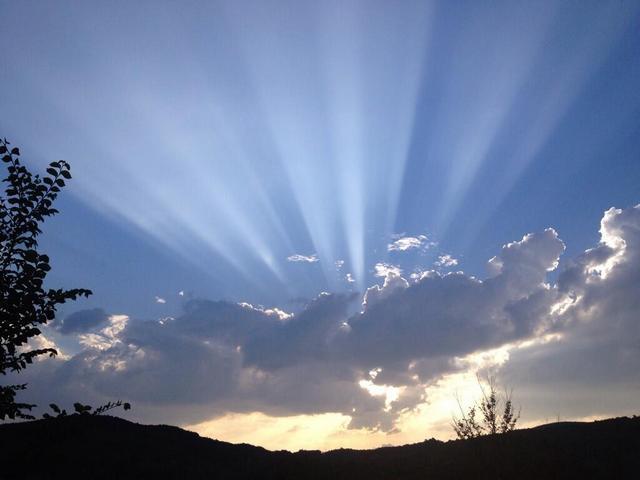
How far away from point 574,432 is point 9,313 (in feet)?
72.7

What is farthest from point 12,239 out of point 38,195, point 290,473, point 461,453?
point 461,453

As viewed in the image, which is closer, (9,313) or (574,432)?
(9,313)

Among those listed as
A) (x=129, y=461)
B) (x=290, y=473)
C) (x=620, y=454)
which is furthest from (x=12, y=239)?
(x=620, y=454)

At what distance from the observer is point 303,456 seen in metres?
21.8

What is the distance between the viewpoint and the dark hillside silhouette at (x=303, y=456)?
18.2 m

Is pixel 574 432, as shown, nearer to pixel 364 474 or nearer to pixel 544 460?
pixel 544 460

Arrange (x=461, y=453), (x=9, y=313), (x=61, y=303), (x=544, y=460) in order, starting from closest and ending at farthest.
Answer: (x=9, y=313), (x=61, y=303), (x=544, y=460), (x=461, y=453)

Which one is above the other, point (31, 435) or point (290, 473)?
point (31, 435)

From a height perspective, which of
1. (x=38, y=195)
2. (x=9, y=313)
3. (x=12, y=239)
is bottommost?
(x=9, y=313)

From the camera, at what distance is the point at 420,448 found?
21.7 meters

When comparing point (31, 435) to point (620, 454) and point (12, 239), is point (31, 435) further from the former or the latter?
point (620, 454)

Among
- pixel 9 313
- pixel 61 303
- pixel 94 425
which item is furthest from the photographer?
pixel 94 425

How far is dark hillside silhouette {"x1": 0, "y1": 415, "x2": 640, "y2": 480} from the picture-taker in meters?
18.2

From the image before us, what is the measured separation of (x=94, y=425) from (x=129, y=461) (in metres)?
3.34
